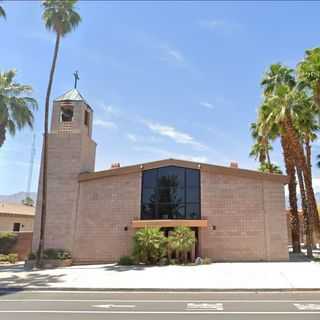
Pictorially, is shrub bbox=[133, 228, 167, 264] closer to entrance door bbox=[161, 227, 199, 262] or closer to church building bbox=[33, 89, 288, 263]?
entrance door bbox=[161, 227, 199, 262]

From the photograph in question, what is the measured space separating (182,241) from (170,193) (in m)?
3.78

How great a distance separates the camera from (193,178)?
24.6 meters

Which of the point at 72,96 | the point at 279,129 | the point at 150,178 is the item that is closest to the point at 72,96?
the point at 72,96

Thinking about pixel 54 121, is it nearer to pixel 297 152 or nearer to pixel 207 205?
pixel 207 205

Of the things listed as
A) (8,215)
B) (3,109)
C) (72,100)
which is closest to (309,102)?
(72,100)

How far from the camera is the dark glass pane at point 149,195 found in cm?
2456

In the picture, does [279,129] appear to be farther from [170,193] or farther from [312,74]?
[170,193]

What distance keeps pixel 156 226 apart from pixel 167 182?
3204 millimetres

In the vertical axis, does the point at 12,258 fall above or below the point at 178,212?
below

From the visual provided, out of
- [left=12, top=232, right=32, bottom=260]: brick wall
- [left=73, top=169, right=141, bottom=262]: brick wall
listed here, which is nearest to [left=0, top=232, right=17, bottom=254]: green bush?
[left=12, top=232, right=32, bottom=260]: brick wall

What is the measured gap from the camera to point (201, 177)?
24453 mm
